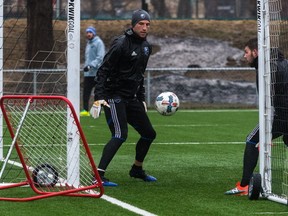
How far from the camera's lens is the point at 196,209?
921cm

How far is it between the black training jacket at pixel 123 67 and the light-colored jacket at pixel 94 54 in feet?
40.5

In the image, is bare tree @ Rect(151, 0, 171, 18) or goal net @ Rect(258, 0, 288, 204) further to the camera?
bare tree @ Rect(151, 0, 171, 18)

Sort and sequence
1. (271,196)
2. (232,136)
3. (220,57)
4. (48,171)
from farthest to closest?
1. (220,57)
2. (232,136)
3. (48,171)
4. (271,196)

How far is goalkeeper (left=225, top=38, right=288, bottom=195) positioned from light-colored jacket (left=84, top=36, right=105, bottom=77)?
13.4 m

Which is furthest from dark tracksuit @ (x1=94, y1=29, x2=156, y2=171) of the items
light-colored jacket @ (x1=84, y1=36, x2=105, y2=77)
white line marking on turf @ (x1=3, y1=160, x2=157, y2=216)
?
light-colored jacket @ (x1=84, y1=36, x2=105, y2=77)

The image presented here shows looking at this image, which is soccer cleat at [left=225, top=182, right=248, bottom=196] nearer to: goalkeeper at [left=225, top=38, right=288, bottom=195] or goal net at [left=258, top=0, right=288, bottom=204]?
goalkeeper at [left=225, top=38, right=288, bottom=195]

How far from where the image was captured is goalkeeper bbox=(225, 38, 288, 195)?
10133mm

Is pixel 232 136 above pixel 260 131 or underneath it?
underneath

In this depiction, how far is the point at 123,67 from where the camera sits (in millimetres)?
11336

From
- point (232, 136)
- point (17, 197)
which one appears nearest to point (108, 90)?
point (17, 197)

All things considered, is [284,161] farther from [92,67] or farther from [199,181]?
[92,67]

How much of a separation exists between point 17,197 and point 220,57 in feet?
79.2

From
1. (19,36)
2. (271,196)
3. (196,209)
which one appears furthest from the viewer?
(19,36)

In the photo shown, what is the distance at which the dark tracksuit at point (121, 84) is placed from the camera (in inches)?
440
